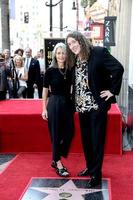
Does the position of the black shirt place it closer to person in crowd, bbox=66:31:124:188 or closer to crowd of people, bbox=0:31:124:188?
crowd of people, bbox=0:31:124:188

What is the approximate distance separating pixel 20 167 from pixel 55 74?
1.41 metres

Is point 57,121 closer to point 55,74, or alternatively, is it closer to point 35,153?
point 55,74

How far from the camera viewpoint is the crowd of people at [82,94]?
4.24 m

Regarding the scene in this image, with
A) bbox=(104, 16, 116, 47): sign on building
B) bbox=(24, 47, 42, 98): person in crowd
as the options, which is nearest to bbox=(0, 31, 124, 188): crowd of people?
bbox=(24, 47, 42, 98): person in crowd

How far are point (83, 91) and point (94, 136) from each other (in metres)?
0.50

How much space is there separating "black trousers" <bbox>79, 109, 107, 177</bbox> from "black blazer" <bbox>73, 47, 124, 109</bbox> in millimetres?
155

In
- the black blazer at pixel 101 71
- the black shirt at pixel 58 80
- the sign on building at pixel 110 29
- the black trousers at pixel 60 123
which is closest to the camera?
the black blazer at pixel 101 71

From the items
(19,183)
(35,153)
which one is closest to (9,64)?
(35,153)

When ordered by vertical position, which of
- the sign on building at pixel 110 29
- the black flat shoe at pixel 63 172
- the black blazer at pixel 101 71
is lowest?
the black flat shoe at pixel 63 172

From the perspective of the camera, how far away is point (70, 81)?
181 inches

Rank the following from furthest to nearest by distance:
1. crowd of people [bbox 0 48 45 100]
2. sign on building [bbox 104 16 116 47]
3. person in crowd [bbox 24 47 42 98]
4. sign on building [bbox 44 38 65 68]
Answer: sign on building [bbox 104 16 116 47] → sign on building [bbox 44 38 65 68] → person in crowd [bbox 24 47 42 98] → crowd of people [bbox 0 48 45 100]

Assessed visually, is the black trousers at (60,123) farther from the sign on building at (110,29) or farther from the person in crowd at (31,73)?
the sign on building at (110,29)

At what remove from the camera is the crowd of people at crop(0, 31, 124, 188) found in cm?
424

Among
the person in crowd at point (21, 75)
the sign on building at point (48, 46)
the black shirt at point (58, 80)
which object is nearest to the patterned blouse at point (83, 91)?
the black shirt at point (58, 80)
